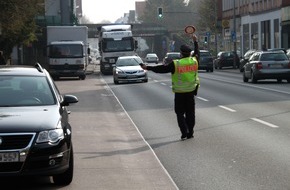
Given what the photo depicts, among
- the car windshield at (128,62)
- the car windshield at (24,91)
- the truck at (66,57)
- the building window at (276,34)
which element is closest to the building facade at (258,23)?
the building window at (276,34)

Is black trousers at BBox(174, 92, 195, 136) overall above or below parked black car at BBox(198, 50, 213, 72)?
above

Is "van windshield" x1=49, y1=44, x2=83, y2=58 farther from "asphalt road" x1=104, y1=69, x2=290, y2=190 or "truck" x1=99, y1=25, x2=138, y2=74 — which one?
"asphalt road" x1=104, y1=69, x2=290, y2=190

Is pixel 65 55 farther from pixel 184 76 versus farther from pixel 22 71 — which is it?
pixel 22 71

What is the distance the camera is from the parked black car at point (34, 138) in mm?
8234

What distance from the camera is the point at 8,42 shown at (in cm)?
4634

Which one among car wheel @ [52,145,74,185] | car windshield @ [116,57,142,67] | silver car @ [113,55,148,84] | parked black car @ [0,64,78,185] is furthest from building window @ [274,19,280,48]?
car wheel @ [52,145,74,185]

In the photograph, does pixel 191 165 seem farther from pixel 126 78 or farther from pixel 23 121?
pixel 126 78

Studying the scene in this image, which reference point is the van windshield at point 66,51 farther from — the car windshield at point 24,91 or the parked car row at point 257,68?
the car windshield at point 24,91

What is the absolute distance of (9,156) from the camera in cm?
820

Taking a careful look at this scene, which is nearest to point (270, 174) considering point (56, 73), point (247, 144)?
point (247, 144)

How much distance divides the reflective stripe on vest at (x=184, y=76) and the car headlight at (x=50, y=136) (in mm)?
5306

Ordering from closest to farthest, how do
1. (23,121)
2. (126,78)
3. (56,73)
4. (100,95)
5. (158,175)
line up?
(23,121) → (158,175) → (100,95) → (126,78) → (56,73)

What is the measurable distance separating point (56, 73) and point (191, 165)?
3626cm

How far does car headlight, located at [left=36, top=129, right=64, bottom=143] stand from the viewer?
8344mm
